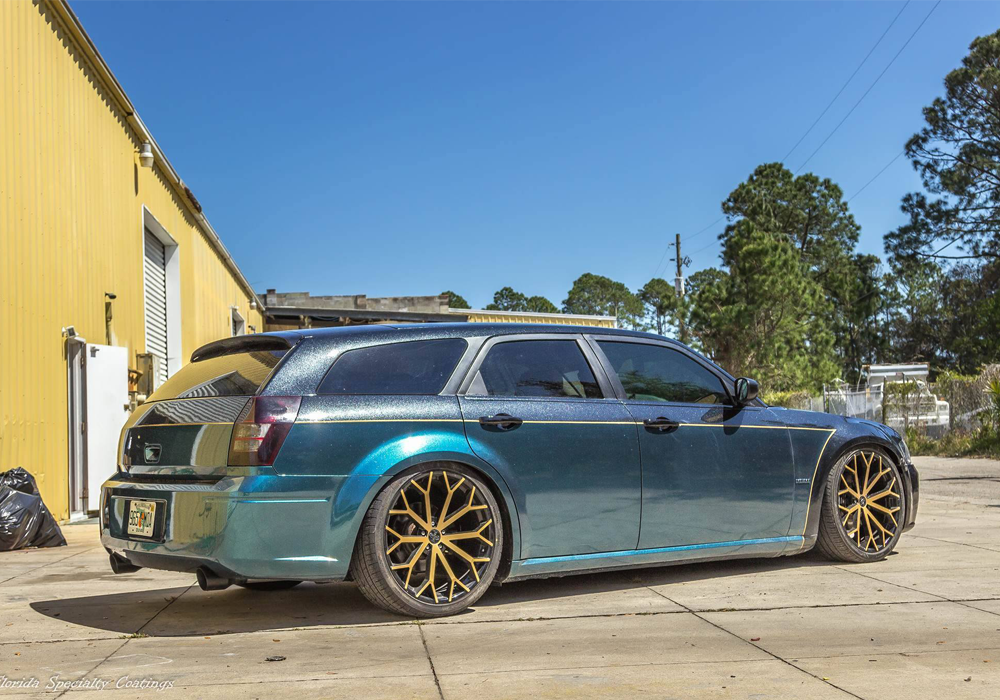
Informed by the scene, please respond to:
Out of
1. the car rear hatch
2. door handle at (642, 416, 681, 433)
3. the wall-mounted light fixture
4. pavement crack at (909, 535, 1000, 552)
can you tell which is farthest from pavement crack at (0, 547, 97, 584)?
the wall-mounted light fixture

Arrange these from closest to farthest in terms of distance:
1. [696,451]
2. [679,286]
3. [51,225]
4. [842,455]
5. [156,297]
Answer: [696,451]
[842,455]
[51,225]
[156,297]
[679,286]

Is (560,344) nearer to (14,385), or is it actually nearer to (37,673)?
(37,673)

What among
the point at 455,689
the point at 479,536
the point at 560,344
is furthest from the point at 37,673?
the point at 560,344

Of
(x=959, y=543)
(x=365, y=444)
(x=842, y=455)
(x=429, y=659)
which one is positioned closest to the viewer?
(x=429, y=659)

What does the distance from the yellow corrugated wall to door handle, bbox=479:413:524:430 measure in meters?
5.74

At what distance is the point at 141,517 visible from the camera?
482 centimetres

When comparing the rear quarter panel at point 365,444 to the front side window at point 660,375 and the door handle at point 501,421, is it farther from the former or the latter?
the front side window at point 660,375

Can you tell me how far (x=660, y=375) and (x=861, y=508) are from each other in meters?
1.65

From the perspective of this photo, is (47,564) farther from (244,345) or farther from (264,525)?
(264,525)

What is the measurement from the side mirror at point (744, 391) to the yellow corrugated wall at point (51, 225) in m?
6.46

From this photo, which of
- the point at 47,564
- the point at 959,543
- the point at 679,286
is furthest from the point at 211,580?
the point at 679,286

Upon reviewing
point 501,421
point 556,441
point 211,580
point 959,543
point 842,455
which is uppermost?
point 501,421

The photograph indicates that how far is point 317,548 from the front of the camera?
4.52m

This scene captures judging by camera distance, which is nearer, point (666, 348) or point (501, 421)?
point (501, 421)
